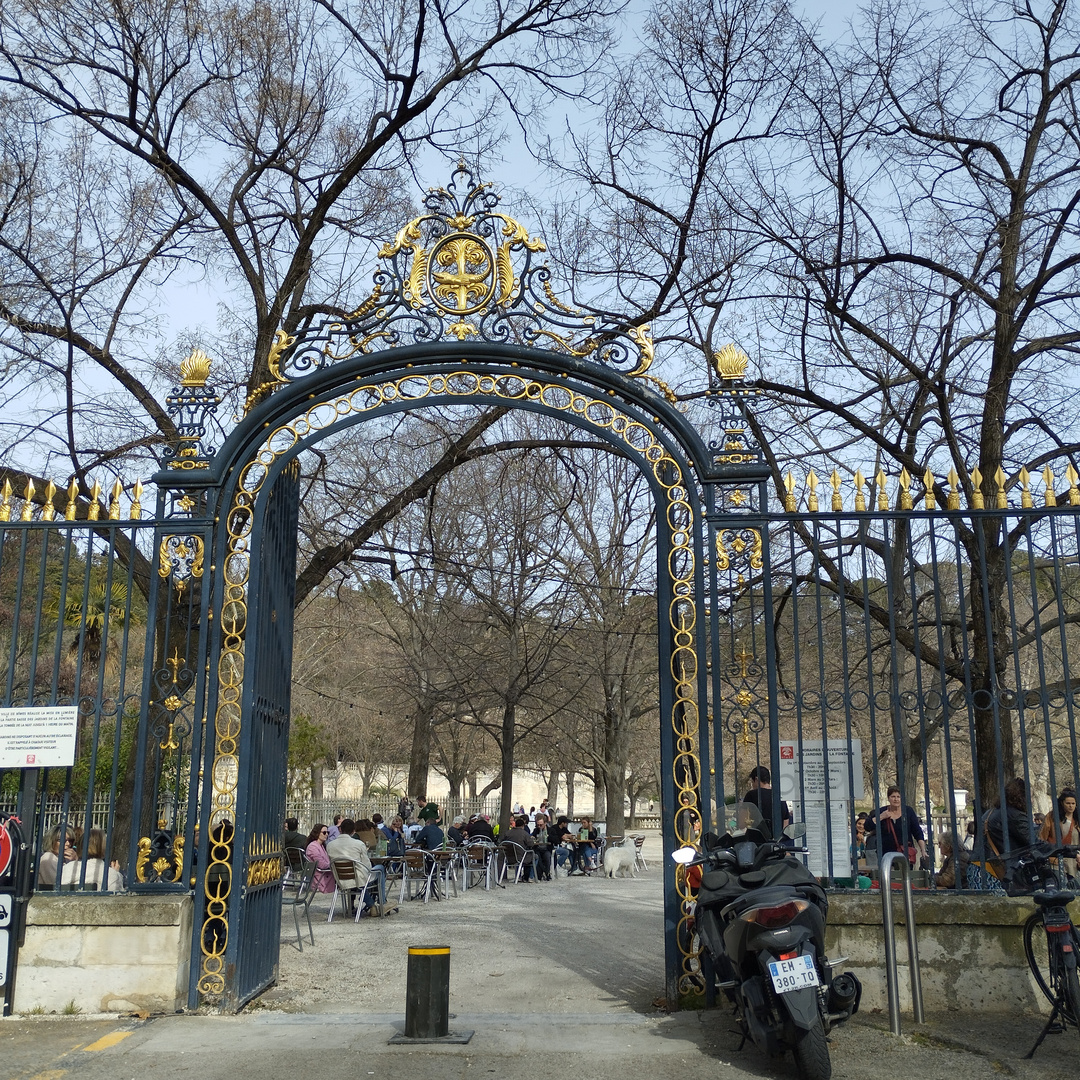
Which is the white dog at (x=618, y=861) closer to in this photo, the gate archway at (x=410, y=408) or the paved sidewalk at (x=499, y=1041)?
the paved sidewalk at (x=499, y=1041)

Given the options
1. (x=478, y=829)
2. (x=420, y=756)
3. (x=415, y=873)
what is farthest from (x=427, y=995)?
(x=420, y=756)

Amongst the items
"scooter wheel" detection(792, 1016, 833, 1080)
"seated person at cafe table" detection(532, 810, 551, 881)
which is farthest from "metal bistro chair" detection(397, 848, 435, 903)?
"scooter wheel" detection(792, 1016, 833, 1080)

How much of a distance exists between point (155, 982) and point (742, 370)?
5.88 metres

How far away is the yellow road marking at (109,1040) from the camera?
661 centimetres

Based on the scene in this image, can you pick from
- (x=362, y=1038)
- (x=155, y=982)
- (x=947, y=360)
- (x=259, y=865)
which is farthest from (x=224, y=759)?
(x=947, y=360)

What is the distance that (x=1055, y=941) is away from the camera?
6203 mm

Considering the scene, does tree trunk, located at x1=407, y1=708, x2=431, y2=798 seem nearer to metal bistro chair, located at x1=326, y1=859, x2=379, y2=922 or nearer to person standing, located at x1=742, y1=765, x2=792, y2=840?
metal bistro chair, located at x1=326, y1=859, x2=379, y2=922

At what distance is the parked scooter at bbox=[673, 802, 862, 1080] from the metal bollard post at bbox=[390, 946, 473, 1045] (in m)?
1.64

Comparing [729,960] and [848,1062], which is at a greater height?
[729,960]

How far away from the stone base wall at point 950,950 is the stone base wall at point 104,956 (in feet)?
14.3

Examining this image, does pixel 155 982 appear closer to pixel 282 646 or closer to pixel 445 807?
pixel 282 646

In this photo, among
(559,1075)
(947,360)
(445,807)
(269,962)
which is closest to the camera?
(559,1075)

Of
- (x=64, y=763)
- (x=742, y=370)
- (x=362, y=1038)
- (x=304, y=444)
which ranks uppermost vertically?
(x=742, y=370)

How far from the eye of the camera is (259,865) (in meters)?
8.11
